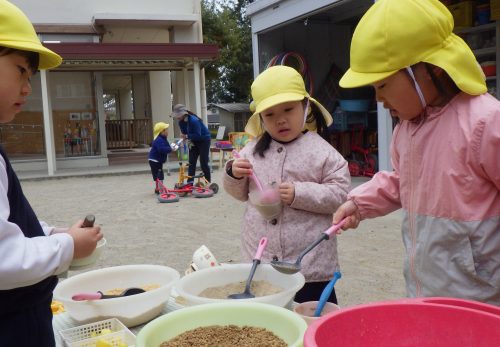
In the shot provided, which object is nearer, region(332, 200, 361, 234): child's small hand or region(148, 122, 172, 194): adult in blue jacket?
region(332, 200, 361, 234): child's small hand

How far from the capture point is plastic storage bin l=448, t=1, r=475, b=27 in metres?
6.39

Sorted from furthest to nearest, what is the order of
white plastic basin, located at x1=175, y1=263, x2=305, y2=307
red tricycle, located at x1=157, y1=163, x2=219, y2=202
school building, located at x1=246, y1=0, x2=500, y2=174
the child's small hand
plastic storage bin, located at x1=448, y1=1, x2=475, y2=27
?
red tricycle, located at x1=157, y1=163, x2=219, y2=202, school building, located at x1=246, y1=0, x2=500, y2=174, plastic storage bin, located at x1=448, y1=1, x2=475, y2=27, the child's small hand, white plastic basin, located at x1=175, y1=263, x2=305, y2=307

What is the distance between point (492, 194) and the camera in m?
1.50

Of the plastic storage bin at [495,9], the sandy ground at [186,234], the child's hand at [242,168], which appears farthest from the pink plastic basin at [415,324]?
the plastic storage bin at [495,9]

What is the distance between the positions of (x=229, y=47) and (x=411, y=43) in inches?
1135

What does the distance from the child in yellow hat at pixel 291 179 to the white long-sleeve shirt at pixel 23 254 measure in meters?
0.94

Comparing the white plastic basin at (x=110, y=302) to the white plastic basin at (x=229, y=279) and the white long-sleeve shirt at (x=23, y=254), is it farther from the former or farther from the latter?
the white long-sleeve shirt at (x=23, y=254)

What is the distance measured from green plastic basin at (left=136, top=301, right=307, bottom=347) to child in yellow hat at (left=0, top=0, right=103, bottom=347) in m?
0.28

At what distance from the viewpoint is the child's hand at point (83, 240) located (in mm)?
1314

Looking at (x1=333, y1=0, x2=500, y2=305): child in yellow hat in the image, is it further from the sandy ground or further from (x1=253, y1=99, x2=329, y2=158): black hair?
the sandy ground

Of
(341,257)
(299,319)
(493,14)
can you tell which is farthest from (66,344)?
(493,14)

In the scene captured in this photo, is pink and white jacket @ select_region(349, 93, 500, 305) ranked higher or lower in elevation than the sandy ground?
higher

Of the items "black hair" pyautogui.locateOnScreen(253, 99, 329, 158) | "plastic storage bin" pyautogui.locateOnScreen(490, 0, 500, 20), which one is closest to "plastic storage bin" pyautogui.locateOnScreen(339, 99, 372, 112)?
"plastic storage bin" pyautogui.locateOnScreen(490, 0, 500, 20)

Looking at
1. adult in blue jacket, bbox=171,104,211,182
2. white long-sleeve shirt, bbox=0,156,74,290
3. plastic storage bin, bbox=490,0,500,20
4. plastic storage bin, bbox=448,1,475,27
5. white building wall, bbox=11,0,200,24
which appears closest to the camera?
white long-sleeve shirt, bbox=0,156,74,290
